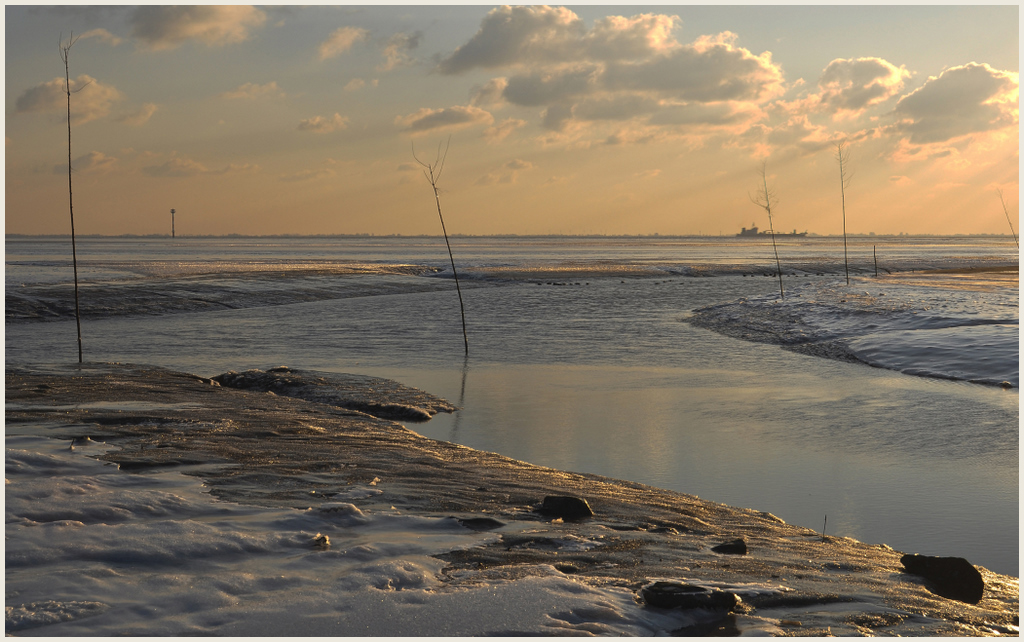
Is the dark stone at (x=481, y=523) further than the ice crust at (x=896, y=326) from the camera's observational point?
No

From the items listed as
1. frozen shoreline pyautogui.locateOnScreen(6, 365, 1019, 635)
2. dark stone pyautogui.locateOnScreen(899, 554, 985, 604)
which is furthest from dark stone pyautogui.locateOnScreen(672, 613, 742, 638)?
dark stone pyautogui.locateOnScreen(899, 554, 985, 604)

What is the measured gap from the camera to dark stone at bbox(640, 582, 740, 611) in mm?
3863

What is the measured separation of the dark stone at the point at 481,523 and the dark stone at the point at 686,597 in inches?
65.4

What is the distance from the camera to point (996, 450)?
8.57 meters

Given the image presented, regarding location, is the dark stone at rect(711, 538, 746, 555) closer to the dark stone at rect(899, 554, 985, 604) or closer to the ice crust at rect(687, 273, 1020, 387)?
the dark stone at rect(899, 554, 985, 604)

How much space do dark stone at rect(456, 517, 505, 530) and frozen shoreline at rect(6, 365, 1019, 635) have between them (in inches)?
1.9

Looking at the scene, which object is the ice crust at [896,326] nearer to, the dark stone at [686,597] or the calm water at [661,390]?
the calm water at [661,390]

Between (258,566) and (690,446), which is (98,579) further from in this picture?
(690,446)

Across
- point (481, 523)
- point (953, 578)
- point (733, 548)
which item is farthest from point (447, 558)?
point (953, 578)

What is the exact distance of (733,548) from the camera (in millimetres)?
5055

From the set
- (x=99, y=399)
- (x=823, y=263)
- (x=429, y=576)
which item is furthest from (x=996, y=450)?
(x=823, y=263)

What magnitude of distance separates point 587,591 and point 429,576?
89cm

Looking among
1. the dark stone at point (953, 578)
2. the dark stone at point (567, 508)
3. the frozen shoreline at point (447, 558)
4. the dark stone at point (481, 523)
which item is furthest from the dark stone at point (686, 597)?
the dark stone at point (567, 508)

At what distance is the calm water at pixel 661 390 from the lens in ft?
23.1
